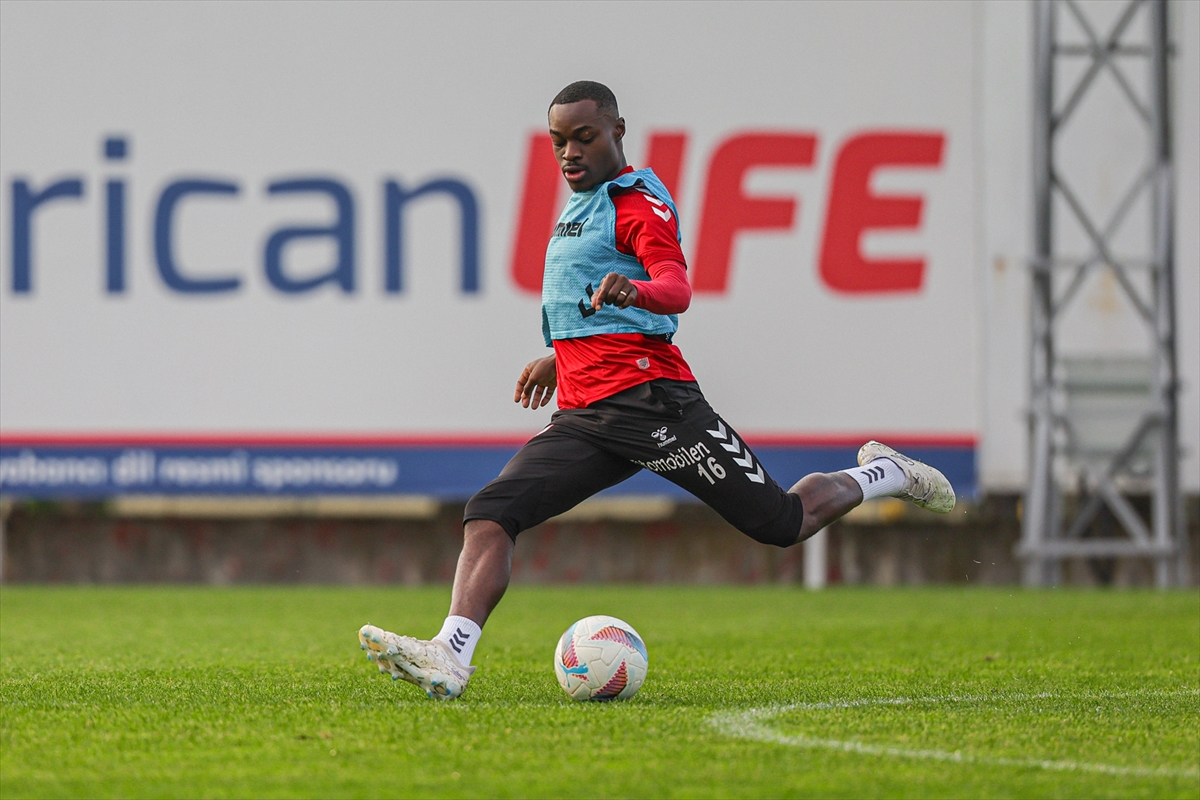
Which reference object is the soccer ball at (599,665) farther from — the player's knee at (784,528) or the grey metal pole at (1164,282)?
the grey metal pole at (1164,282)

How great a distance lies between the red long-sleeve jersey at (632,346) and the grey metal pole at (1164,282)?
22.6ft

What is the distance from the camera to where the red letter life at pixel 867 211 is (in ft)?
35.2

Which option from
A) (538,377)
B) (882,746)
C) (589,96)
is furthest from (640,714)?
(589,96)

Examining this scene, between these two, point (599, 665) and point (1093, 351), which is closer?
point (599, 665)

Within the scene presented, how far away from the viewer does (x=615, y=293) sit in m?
3.85

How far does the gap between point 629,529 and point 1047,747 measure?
7.87 meters

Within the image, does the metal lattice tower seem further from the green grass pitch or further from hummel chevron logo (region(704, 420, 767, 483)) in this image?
hummel chevron logo (region(704, 420, 767, 483))

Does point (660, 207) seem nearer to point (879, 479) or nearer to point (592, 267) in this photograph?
point (592, 267)

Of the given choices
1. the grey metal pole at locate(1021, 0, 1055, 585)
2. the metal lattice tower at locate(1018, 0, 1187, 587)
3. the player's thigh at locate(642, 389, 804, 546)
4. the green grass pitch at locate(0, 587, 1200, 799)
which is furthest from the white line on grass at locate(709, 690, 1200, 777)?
the metal lattice tower at locate(1018, 0, 1187, 587)

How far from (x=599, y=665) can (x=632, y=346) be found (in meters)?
0.85

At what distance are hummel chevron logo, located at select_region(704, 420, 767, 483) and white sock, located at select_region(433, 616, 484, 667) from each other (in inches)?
31.9

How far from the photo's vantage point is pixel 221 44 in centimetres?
1081

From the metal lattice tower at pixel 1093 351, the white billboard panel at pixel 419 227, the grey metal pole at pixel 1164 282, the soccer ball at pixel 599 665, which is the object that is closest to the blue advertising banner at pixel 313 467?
the white billboard panel at pixel 419 227

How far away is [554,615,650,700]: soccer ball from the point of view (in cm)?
424
